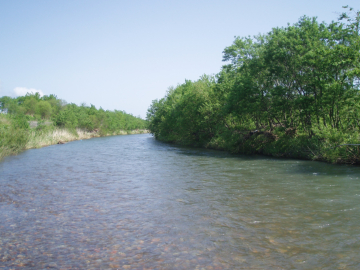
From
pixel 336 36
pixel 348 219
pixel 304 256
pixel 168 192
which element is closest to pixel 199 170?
pixel 168 192

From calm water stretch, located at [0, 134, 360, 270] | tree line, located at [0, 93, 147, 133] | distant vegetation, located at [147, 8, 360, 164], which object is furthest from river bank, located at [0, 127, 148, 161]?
distant vegetation, located at [147, 8, 360, 164]

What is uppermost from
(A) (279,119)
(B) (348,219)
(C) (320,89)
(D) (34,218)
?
(C) (320,89)

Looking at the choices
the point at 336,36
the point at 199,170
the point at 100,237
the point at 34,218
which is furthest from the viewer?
the point at 336,36

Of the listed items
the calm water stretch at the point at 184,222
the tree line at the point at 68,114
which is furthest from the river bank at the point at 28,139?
the calm water stretch at the point at 184,222

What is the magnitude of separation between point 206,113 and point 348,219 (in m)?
31.9

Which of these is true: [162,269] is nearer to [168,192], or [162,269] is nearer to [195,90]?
[168,192]

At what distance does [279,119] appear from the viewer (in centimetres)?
3155

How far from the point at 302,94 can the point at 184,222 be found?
2203 cm

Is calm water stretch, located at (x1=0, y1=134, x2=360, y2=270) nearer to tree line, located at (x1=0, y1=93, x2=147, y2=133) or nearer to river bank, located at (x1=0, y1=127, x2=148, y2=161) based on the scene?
river bank, located at (x1=0, y1=127, x2=148, y2=161)

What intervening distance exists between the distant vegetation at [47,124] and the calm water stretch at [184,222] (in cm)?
1684

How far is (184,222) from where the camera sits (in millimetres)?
10367

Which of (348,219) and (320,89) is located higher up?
(320,89)

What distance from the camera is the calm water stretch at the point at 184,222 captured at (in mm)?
7445

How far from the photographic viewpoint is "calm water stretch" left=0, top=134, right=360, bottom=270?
745cm
